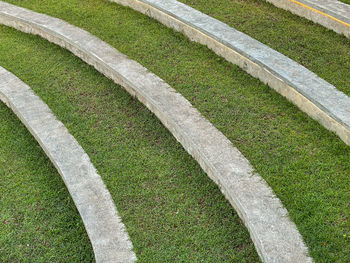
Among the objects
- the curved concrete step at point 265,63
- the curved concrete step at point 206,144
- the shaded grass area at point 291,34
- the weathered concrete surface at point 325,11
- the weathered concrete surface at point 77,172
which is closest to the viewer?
the curved concrete step at point 206,144

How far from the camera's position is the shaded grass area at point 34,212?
15.8 ft

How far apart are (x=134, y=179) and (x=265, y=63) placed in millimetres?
2343

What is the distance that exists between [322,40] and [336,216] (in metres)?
3.17

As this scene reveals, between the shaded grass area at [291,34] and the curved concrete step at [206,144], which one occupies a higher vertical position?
the shaded grass area at [291,34]

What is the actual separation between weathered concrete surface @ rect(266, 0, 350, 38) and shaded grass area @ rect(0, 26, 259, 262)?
10.0 feet

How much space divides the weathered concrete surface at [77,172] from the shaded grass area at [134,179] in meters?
0.12

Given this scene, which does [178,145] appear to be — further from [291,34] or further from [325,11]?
[325,11]

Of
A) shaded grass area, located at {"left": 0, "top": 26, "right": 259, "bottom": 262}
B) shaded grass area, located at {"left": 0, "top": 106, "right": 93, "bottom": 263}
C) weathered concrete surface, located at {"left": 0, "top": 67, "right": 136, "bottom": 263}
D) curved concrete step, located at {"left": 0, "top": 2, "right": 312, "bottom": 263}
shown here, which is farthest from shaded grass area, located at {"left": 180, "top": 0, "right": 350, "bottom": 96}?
shaded grass area, located at {"left": 0, "top": 106, "right": 93, "bottom": 263}

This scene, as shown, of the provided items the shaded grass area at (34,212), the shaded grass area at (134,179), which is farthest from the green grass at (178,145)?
the shaded grass area at (34,212)

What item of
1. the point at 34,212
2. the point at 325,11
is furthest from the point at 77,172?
the point at 325,11

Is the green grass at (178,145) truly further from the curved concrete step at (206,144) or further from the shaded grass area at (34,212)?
the shaded grass area at (34,212)

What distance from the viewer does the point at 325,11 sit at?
23.2 ft

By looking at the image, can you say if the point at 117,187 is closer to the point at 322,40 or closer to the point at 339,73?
the point at 339,73

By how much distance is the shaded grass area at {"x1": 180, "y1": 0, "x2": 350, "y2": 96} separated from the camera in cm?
617
